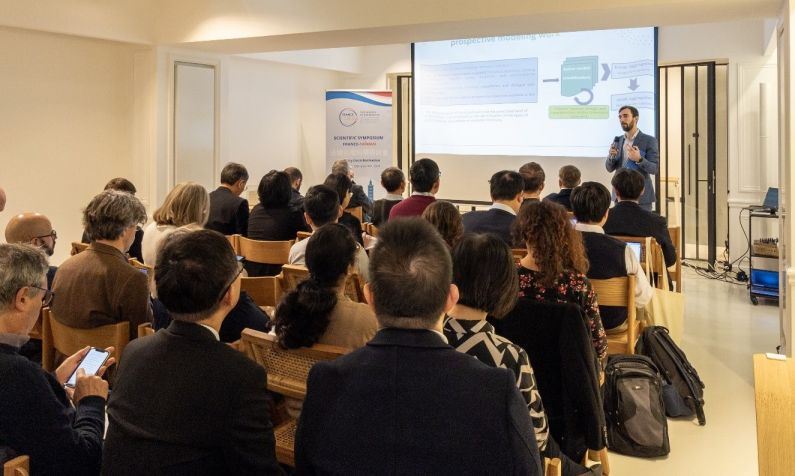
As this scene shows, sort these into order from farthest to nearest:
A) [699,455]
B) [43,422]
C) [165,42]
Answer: [165,42] < [699,455] < [43,422]

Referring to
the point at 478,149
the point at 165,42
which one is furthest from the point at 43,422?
the point at 478,149

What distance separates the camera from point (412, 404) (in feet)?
4.27

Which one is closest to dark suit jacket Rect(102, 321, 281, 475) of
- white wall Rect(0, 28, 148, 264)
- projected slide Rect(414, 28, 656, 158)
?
white wall Rect(0, 28, 148, 264)

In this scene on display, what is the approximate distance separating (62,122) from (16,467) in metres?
6.64

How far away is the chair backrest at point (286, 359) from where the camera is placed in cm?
212

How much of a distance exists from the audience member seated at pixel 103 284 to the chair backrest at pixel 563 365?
1.44m

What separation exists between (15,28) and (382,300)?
21.6ft

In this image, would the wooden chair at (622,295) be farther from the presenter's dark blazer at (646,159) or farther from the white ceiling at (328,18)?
the presenter's dark blazer at (646,159)

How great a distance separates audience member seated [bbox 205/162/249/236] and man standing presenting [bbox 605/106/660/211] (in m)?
3.46

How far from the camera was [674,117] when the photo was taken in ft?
34.0

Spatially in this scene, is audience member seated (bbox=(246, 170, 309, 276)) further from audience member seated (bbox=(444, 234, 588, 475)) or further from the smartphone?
audience member seated (bbox=(444, 234, 588, 475))

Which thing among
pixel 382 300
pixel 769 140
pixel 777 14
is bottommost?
pixel 382 300

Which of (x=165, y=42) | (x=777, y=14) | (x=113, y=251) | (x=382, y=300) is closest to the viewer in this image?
(x=382, y=300)

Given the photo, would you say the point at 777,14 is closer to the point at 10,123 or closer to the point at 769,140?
the point at 769,140
